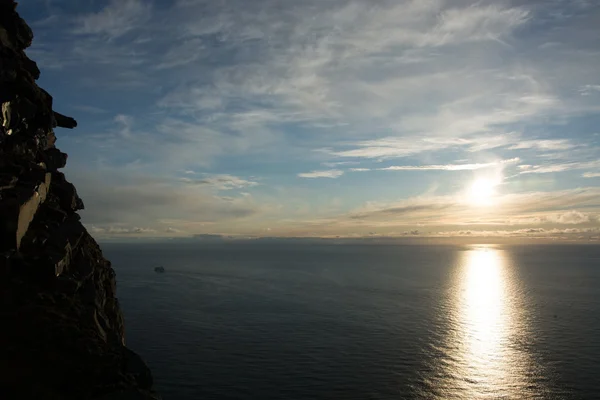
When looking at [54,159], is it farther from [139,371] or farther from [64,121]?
[139,371]

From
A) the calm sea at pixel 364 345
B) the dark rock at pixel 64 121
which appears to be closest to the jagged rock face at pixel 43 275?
the dark rock at pixel 64 121

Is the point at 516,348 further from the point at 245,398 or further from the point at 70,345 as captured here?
the point at 70,345

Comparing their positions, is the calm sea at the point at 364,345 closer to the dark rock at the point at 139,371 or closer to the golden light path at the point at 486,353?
the golden light path at the point at 486,353

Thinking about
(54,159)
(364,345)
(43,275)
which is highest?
(54,159)

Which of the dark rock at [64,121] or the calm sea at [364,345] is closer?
the dark rock at [64,121]

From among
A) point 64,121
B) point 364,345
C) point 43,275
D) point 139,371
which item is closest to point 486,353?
point 364,345

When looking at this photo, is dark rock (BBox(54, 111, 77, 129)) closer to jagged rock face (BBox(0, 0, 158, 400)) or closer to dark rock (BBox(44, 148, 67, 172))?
jagged rock face (BBox(0, 0, 158, 400))

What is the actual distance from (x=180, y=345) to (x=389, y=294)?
96.9 metres

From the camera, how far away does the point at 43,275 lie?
111 feet

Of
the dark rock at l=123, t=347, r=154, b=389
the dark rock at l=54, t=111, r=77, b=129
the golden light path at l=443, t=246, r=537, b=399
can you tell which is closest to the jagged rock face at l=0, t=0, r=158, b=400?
the dark rock at l=123, t=347, r=154, b=389

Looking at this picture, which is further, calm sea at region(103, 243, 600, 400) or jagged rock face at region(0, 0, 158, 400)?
calm sea at region(103, 243, 600, 400)

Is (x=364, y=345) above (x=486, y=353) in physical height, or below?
above

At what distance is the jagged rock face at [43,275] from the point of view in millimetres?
25594

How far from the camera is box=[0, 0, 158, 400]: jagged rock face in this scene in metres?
25.6
